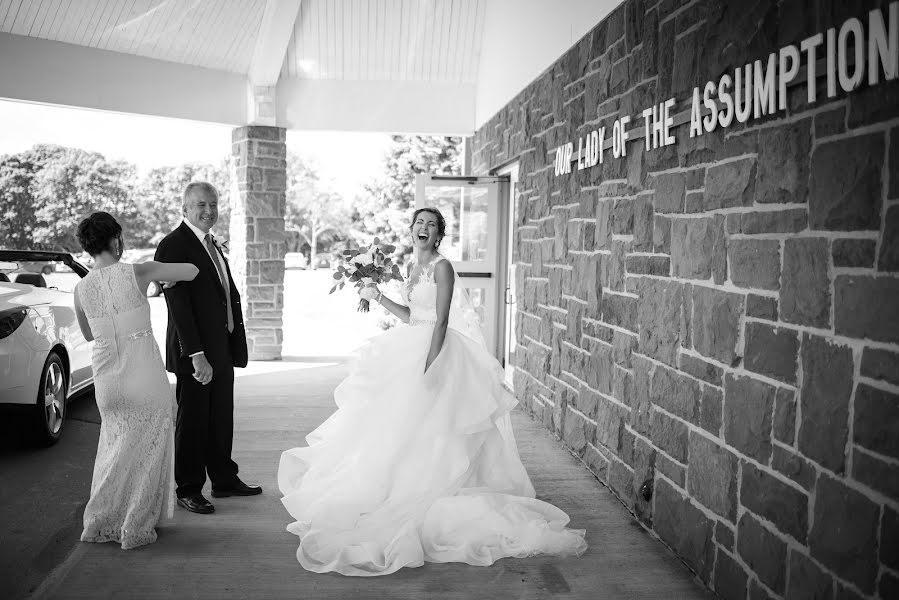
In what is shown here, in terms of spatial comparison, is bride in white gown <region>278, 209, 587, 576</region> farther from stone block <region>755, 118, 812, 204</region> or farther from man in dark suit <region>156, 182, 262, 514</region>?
stone block <region>755, 118, 812, 204</region>

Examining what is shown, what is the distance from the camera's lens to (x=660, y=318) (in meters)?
4.27

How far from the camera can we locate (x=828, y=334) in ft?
8.87

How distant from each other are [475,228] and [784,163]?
6890 mm

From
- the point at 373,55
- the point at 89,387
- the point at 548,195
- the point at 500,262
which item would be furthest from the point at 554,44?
the point at 89,387

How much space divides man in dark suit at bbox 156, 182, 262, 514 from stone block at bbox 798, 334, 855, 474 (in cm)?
314

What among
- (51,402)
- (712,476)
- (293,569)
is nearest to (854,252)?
(712,476)

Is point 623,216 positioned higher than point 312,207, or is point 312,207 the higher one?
point 312,207

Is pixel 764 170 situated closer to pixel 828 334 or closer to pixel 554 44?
pixel 828 334

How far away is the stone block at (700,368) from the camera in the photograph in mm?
3574

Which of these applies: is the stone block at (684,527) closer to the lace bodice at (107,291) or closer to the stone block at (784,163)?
the stone block at (784,163)

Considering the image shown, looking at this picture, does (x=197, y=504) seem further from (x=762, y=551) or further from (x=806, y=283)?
(x=806, y=283)

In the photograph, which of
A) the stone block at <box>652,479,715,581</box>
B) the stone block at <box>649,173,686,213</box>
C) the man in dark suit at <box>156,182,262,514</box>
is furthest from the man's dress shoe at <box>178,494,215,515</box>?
the stone block at <box>649,173,686,213</box>

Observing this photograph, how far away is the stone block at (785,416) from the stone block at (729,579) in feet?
2.28

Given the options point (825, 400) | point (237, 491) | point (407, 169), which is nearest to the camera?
point (825, 400)
